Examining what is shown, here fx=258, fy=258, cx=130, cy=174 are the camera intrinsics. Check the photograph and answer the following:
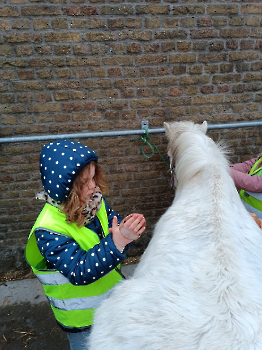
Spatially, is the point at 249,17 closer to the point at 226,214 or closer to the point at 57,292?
the point at 226,214

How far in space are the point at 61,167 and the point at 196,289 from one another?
2.59 ft

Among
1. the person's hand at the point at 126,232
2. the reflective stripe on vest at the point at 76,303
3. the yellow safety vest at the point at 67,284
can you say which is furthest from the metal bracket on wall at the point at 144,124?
the reflective stripe on vest at the point at 76,303

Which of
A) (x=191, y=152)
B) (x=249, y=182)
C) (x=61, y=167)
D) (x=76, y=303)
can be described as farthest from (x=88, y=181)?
(x=249, y=182)

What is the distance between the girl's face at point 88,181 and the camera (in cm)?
136

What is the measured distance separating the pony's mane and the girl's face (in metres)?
0.85

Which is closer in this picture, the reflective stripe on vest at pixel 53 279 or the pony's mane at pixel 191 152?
the reflective stripe on vest at pixel 53 279

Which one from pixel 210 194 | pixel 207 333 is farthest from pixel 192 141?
pixel 207 333

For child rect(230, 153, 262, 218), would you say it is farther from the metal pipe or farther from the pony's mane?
the metal pipe

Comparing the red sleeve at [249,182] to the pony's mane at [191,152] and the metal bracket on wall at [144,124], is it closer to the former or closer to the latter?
the pony's mane at [191,152]

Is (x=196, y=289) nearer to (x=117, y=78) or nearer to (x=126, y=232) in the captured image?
(x=126, y=232)

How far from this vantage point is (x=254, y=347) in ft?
2.79

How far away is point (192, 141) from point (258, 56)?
4.94 feet

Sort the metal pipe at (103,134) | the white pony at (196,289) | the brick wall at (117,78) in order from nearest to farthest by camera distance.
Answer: the white pony at (196,289) → the brick wall at (117,78) → the metal pipe at (103,134)

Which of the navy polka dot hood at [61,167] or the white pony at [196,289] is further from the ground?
the navy polka dot hood at [61,167]
